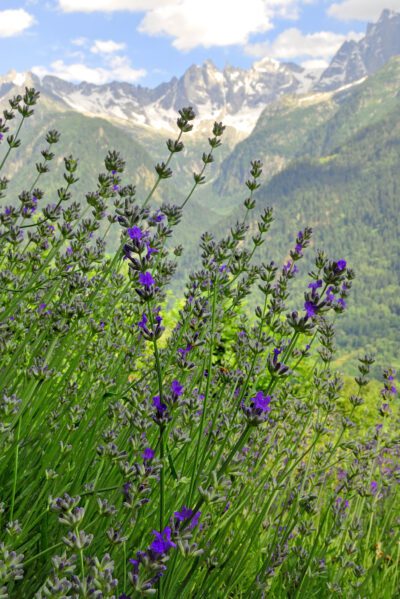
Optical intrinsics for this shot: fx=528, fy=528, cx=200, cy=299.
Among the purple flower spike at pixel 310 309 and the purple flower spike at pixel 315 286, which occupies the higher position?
the purple flower spike at pixel 315 286

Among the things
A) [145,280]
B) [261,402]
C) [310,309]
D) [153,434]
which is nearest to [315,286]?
[310,309]

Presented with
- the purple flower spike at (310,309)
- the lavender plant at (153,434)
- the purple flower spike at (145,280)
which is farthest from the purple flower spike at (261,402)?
the purple flower spike at (145,280)

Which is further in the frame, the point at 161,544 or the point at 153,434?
the point at 153,434

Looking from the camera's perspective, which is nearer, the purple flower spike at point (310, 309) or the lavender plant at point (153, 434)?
the lavender plant at point (153, 434)

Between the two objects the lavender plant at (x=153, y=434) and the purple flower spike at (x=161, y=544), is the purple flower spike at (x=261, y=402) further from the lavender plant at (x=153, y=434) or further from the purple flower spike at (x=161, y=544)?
the purple flower spike at (x=161, y=544)

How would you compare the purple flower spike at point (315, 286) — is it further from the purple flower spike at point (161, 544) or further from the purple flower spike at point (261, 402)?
the purple flower spike at point (161, 544)

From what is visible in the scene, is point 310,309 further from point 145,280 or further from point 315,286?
point 145,280

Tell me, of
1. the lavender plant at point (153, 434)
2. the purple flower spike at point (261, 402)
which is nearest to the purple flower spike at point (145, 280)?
the lavender plant at point (153, 434)

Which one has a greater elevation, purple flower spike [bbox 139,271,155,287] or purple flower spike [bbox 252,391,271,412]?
purple flower spike [bbox 139,271,155,287]

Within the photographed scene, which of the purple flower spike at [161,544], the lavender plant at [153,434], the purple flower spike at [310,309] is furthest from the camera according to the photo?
the purple flower spike at [310,309]

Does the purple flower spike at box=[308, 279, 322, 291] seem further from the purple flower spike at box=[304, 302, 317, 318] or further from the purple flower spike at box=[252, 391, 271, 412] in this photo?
the purple flower spike at box=[252, 391, 271, 412]

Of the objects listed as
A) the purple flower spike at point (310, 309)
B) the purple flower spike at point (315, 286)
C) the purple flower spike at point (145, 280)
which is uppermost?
the purple flower spike at point (315, 286)

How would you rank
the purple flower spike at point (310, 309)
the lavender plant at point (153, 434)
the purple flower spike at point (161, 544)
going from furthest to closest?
the purple flower spike at point (310, 309) < the lavender plant at point (153, 434) < the purple flower spike at point (161, 544)

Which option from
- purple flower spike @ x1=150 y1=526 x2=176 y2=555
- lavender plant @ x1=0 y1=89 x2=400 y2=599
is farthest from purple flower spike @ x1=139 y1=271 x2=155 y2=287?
purple flower spike @ x1=150 y1=526 x2=176 y2=555
